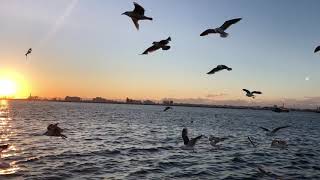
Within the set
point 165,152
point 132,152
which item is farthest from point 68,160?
point 165,152

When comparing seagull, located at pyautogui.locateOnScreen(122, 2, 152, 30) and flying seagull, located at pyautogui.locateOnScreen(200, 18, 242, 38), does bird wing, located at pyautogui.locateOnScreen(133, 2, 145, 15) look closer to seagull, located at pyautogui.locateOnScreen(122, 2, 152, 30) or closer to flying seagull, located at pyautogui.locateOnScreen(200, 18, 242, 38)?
seagull, located at pyautogui.locateOnScreen(122, 2, 152, 30)

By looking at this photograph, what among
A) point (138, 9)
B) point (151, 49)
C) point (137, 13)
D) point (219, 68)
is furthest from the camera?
point (219, 68)

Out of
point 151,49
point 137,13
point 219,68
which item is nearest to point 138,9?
point 137,13

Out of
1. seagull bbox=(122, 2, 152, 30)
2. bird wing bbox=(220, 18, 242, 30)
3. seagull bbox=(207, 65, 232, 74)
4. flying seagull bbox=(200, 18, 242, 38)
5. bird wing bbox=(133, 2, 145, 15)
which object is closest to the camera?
bird wing bbox=(133, 2, 145, 15)

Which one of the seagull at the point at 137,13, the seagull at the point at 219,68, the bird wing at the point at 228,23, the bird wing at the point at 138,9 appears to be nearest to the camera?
the bird wing at the point at 138,9

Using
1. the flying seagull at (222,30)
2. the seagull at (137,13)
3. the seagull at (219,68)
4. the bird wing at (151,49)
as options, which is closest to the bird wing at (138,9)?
the seagull at (137,13)

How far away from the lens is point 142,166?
1307 inches

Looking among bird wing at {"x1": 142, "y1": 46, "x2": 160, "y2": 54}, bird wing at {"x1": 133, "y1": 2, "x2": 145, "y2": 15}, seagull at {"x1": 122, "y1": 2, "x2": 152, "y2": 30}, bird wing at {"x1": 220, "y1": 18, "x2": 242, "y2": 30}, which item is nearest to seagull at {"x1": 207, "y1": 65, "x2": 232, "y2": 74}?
bird wing at {"x1": 220, "y1": 18, "x2": 242, "y2": 30}

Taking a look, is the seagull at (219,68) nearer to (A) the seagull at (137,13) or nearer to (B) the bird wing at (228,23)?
(B) the bird wing at (228,23)

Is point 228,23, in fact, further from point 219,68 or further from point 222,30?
point 219,68

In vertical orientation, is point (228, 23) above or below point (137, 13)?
above

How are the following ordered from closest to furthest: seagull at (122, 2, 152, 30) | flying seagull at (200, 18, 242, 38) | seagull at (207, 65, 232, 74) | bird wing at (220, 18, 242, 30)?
seagull at (122, 2, 152, 30), bird wing at (220, 18, 242, 30), flying seagull at (200, 18, 242, 38), seagull at (207, 65, 232, 74)

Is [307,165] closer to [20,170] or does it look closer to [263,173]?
[263,173]

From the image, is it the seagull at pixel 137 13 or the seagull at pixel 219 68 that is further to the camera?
the seagull at pixel 219 68
